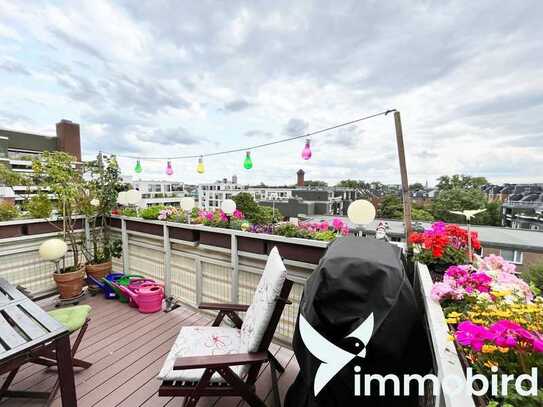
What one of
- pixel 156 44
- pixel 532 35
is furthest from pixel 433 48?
pixel 156 44

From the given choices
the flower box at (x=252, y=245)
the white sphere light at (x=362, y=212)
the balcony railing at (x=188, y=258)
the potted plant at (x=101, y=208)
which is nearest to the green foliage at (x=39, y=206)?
the balcony railing at (x=188, y=258)

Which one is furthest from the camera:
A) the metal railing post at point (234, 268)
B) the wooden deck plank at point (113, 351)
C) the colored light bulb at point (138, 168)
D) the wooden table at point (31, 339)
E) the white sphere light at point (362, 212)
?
the colored light bulb at point (138, 168)

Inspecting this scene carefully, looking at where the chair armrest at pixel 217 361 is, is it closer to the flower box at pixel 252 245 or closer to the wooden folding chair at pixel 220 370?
the wooden folding chair at pixel 220 370

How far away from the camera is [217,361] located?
1.25 metres

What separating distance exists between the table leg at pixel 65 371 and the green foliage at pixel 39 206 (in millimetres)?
2631

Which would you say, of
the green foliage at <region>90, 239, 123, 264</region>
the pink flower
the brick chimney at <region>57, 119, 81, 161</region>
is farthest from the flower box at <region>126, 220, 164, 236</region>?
the brick chimney at <region>57, 119, 81, 161</region>

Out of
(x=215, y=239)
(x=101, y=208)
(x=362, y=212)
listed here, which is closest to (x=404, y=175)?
(x=362, y=212)

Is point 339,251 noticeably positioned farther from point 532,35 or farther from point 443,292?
point 532,35

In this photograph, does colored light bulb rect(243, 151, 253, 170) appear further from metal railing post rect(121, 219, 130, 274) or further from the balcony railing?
metal railing post rect(121, 219, 130, 274)

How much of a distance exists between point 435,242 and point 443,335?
0.85 meters

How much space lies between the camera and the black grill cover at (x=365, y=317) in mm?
973

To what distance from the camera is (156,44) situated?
3.24 metres

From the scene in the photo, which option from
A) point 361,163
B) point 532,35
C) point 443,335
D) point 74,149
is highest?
point 74,149

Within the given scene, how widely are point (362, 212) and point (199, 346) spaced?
1.55 metres
